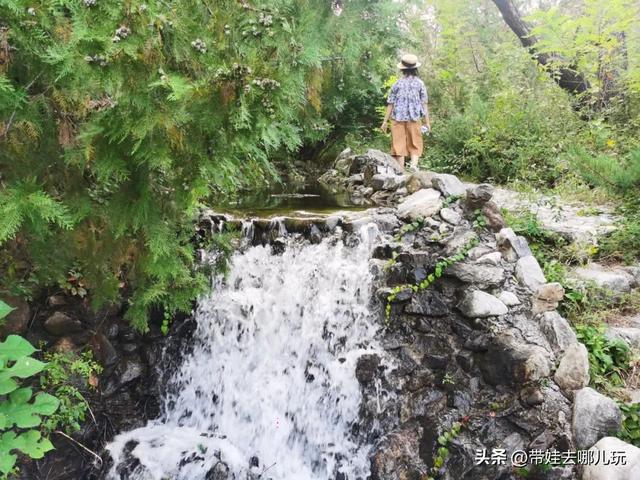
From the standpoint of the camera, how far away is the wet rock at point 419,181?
6.02 meters

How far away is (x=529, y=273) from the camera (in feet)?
13.9

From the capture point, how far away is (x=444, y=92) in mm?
11531

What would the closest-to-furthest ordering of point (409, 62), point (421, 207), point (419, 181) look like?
point (421, 207), point (419, 181), point (409, 62)

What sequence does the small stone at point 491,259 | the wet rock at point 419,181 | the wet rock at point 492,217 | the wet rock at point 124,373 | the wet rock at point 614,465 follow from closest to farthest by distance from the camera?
1. the wet rock at point 614,465
2. the wet rock at point 124,373
3. the small stone at point 491,259
4. the wet rock at point 492,217
5. the wet rock at point 419,181

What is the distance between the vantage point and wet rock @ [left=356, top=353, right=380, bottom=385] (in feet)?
13.5

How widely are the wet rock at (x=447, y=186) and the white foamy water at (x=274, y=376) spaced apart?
3.89 ft

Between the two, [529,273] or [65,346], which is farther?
[529,273]

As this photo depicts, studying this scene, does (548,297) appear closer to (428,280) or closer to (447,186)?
(428,280)

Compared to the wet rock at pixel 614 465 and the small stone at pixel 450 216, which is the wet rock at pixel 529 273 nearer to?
the small stone at pixel 450 216

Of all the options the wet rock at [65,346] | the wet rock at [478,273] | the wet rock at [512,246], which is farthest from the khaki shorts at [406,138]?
the wet rock at [65,346]

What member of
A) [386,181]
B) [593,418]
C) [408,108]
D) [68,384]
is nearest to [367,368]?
[593,418]

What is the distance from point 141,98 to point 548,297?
3619 mm

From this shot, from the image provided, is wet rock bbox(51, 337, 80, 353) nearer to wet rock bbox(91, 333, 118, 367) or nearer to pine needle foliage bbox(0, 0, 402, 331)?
wet rock bbox(91, 333, 118, 367)

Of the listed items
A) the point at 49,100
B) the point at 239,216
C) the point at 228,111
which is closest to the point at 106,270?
the point at 49,100
